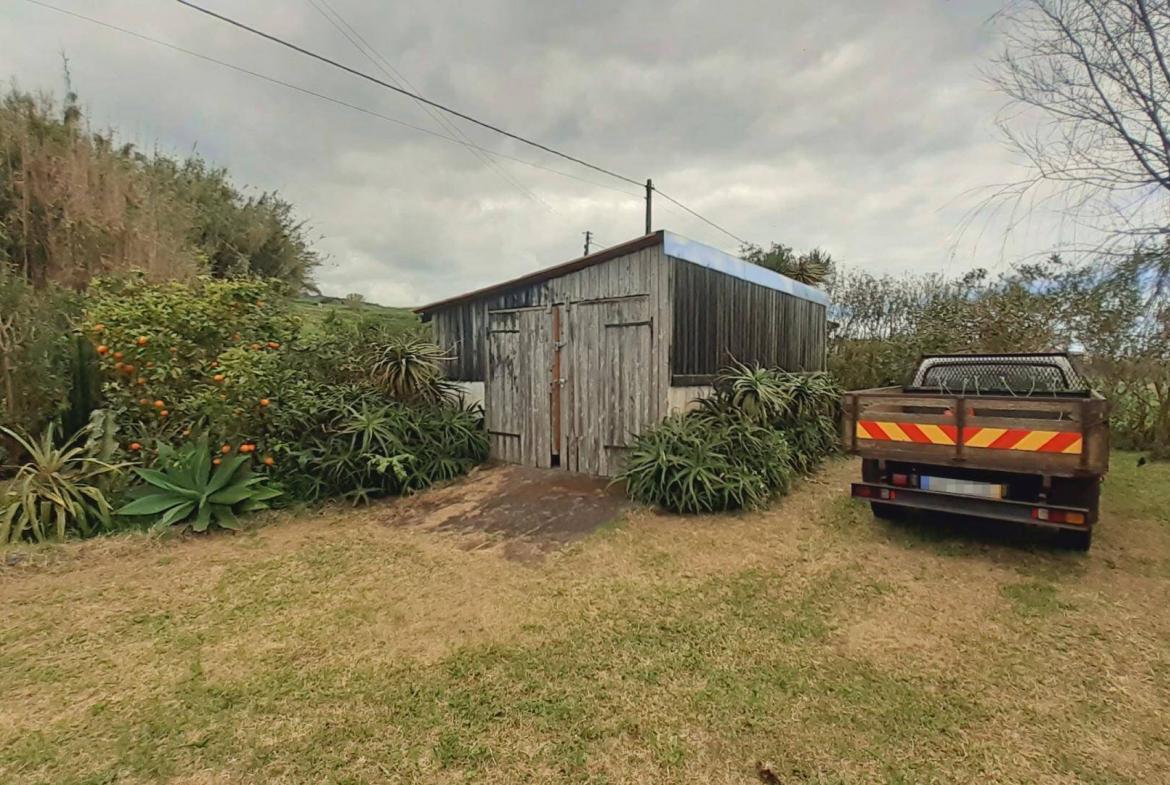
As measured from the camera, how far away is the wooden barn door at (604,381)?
5805mm

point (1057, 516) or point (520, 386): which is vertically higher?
point (520, 386)

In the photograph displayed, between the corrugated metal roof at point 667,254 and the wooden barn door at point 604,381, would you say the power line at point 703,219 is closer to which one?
the corrugated metal roof at point 667,254

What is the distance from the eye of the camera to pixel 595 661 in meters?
2.63

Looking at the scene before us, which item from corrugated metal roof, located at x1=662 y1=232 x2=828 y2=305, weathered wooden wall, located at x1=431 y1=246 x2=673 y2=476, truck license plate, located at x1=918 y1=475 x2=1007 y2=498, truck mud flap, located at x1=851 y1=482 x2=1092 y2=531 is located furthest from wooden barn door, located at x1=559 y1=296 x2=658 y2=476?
truck license plate, located at x1=918 y1=475 x2=1007 y2=498

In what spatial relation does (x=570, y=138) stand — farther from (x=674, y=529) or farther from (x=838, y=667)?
(x=838, y=667)

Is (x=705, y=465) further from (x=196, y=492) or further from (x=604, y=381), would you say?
(x=196, y=492)

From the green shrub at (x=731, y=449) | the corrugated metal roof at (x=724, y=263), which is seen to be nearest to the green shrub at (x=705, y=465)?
the green shrub at (x=731, y=449)

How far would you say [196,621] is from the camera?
122 inches

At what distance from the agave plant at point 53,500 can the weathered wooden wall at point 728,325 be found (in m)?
5.53

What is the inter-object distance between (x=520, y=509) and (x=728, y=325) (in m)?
3.57

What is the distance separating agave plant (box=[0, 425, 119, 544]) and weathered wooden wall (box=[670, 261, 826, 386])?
553 centimetres

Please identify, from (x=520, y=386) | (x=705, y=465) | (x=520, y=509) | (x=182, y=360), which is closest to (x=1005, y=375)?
(x=705, y=465)

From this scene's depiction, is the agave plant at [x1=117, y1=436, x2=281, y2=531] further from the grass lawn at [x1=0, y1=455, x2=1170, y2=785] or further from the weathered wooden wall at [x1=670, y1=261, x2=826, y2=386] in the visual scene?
the weathered wooden wall at [x1=670, y1=261, x2=826, y2=386]

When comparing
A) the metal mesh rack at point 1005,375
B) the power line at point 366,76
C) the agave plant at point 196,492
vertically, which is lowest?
the agave plant at point 196,492
